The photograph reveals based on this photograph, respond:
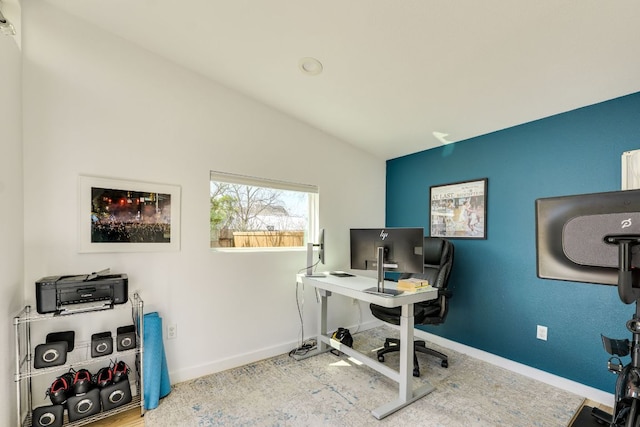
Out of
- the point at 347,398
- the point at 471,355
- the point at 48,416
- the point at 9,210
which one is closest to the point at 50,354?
the point at 48,416

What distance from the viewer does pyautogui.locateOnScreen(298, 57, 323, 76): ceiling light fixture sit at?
6.93ft

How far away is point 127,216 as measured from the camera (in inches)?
84.6

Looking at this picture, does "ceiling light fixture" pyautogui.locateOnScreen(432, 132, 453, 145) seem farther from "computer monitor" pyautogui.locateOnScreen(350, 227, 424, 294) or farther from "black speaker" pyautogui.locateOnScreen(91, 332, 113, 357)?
"black speaker" pyautogui.locateOnScreen(91, 332, 113, 357)

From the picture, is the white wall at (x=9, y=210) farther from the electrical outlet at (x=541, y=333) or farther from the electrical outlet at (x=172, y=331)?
the electrical outlet at (x=541, y=333)

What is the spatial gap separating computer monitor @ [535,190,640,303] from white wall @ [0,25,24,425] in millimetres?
2655

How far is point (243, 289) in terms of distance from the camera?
270 centimetres

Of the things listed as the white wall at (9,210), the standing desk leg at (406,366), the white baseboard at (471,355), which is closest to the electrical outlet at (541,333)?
the white baseboard at (471,355)

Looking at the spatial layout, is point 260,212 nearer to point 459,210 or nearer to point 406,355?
point 406,355

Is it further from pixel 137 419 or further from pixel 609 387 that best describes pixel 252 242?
pixel 609 387

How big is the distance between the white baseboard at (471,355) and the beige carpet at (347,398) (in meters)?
0.06

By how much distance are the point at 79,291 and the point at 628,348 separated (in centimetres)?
283

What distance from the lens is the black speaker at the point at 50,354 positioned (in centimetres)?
169

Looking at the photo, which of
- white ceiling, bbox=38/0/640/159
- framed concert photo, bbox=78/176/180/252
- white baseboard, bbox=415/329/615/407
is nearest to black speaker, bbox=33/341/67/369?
framed concert photo, bbox=78/176/180/252

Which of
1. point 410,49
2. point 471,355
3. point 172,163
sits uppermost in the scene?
point 410,49
